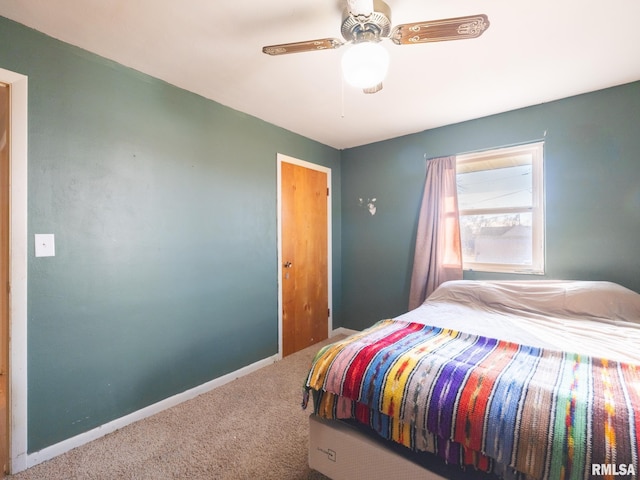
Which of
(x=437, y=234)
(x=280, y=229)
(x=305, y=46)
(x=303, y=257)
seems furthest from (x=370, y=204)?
(x=305, y=46)

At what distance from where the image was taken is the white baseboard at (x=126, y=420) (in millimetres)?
1599

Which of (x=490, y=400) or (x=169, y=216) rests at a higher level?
(x=169, y=216)

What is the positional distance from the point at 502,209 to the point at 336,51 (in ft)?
6.76

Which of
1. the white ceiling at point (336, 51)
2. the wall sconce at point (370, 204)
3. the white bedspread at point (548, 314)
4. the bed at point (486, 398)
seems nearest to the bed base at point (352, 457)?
the bed at point (486, 398)

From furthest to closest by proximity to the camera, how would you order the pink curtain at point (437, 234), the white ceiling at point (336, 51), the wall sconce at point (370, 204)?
the wall sconce at point (370, 204) < the pink curtain at point (437, 234) < the white ceiling at point (336, 51)

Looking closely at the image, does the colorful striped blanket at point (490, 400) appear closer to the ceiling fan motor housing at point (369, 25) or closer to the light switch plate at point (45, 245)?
the ceiling fan motor housing at point (369, 25)

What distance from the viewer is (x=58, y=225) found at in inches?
65.5

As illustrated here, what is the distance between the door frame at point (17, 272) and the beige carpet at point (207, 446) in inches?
8.4

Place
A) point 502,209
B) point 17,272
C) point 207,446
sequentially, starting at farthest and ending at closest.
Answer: point 502,209, point 207,446, point 17,272

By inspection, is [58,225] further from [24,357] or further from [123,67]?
[123,67]

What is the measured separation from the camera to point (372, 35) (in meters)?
1.35

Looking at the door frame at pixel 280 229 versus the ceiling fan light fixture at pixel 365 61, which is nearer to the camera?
the ceiling fan light fixture at pixel 365 61

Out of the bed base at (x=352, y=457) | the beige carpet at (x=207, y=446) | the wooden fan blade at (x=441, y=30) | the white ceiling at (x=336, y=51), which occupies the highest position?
the white ceiling at (x=336, y=51)

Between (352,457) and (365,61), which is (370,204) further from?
(352,457)
